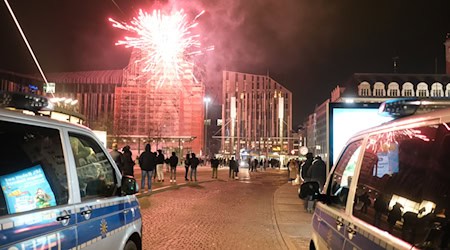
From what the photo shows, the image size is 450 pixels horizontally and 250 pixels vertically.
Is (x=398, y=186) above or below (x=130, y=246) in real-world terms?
above

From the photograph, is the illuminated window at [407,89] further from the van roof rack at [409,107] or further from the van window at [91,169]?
the van roof rack at [409,107]

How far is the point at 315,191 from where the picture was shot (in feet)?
13.6

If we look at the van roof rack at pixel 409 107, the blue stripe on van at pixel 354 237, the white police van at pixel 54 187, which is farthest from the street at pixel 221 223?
the van roof rack at pixel 409 107

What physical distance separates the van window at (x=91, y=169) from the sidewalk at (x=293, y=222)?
4.51m

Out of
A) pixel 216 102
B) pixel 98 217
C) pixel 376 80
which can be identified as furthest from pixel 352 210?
pixel 216 102

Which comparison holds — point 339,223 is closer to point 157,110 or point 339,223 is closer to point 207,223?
point 207,223

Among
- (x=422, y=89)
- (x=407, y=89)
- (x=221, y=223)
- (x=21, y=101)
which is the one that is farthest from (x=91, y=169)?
(x=422, y=89)

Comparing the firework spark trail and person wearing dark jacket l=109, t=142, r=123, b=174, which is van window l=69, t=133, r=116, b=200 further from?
the firework spark trail

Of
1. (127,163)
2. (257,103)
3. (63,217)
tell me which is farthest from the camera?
(257,103)

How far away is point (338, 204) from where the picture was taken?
3723mm

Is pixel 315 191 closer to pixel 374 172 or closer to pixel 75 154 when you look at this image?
pixel 374 172

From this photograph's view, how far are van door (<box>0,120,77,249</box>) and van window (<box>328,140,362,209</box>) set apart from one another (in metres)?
2.07

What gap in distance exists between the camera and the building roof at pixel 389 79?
74438 mm

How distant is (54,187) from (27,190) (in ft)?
1.08
